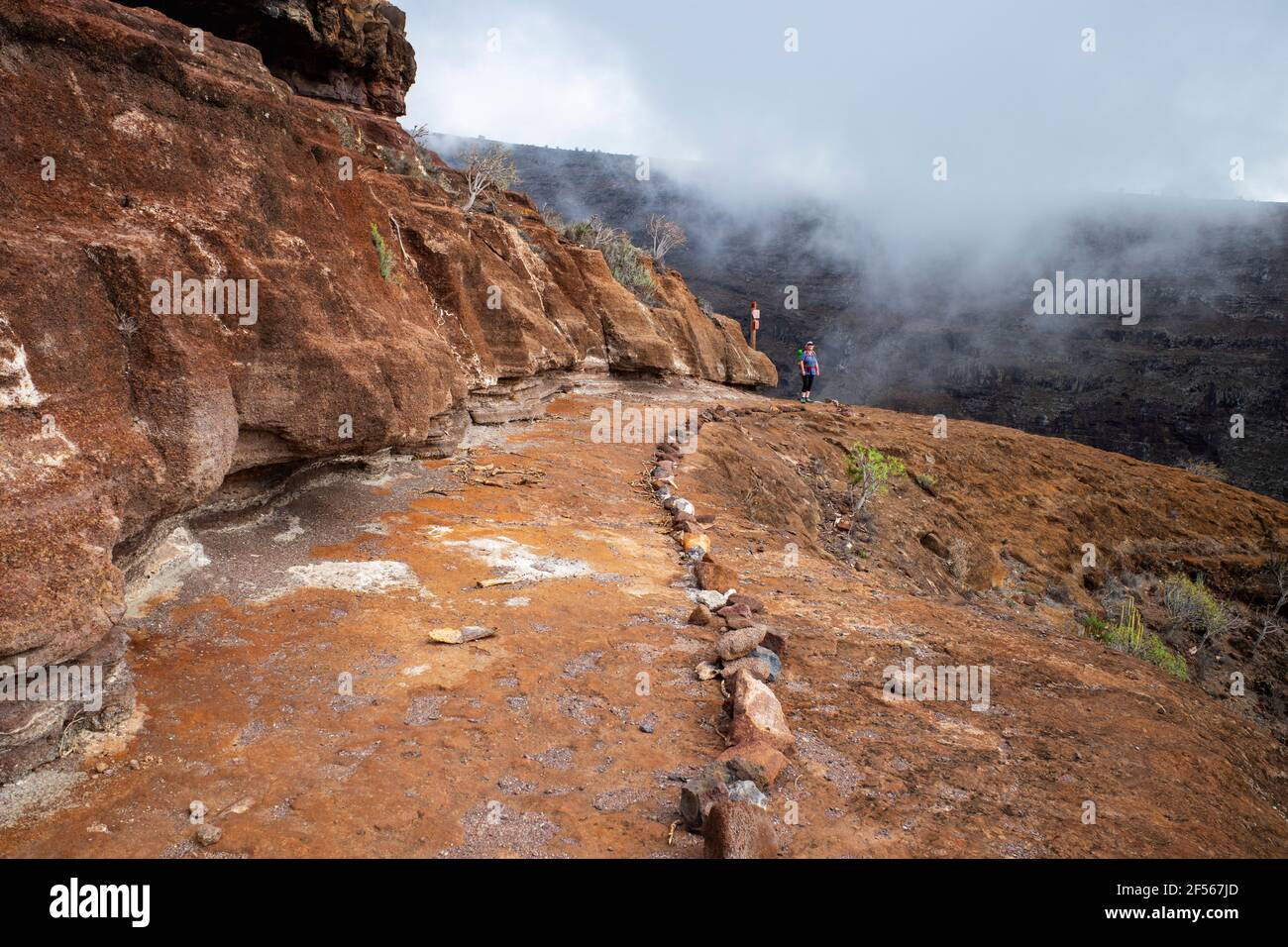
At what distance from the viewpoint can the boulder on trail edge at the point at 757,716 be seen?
3350 mm

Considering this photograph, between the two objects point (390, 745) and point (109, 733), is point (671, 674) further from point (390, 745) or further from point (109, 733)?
point (109, 733)

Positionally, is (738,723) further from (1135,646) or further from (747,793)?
(1135,646)

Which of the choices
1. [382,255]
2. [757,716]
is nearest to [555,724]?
[757,716]

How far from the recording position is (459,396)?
303 inches

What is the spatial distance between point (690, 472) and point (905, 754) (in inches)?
286

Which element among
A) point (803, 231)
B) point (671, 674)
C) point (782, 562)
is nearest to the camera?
point (671, 674)

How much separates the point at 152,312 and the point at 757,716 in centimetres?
390

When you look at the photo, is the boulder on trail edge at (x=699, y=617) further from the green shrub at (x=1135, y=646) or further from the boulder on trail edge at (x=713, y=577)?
the green shrub at (x=1135, y=646)

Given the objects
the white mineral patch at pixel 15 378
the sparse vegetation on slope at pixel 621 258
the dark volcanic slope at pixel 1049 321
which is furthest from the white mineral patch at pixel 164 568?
the dark volcanic slope at pixel 1049 321

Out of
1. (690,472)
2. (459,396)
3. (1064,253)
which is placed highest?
(1064,253)

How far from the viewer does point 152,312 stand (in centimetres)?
377

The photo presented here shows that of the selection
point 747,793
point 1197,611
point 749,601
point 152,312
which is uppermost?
point 152,312

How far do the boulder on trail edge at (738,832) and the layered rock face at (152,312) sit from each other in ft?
8.69

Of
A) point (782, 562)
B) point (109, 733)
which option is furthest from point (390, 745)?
point (782, 562)
